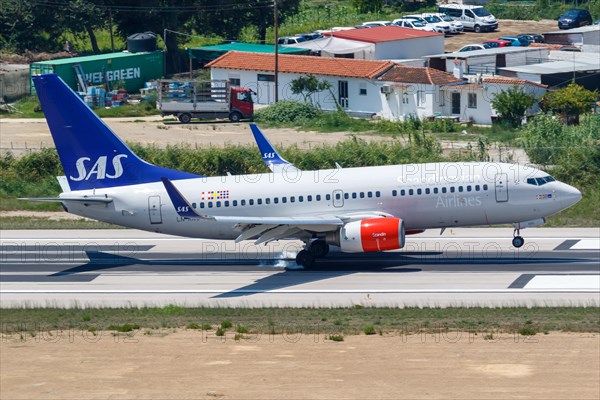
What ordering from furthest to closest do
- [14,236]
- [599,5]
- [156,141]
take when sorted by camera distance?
[599,5], [156,141], [14,236]

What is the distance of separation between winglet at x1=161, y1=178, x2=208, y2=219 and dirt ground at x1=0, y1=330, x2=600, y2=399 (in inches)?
265

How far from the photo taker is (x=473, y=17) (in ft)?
437

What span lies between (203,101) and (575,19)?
57048 mm

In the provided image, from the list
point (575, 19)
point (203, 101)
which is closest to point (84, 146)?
point (203, 101)

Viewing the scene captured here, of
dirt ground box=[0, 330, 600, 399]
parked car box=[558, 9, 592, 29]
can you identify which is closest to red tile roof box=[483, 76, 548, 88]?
parked car box=[558, 9, 592, 29]

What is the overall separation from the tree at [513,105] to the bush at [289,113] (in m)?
15.1

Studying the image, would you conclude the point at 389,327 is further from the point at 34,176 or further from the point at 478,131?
the point at 478,131

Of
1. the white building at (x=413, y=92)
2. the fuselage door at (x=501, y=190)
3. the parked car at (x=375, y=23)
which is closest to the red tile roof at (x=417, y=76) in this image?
the white building at (x=413, y=92)

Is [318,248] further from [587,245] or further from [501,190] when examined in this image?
[587,245]

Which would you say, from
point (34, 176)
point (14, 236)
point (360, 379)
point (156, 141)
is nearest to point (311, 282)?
point (360, 379)

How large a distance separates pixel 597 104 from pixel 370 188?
43914mm

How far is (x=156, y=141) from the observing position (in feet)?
267

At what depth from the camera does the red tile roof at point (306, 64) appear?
92.2 metres

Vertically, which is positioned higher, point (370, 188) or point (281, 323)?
point (370, 188)
